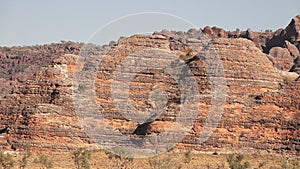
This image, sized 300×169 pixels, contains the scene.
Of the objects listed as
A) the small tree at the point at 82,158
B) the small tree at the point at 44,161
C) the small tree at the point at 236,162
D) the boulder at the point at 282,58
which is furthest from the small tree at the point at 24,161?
the boulder at the point at 282,58

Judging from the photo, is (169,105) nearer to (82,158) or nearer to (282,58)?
(82,158)

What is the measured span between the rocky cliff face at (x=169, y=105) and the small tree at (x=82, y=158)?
179 inches

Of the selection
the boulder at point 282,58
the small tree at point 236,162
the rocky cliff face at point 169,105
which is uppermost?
the boulder at point 282,58

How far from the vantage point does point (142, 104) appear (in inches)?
2493

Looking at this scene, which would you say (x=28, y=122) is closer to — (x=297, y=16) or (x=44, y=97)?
(x=44, y=97)

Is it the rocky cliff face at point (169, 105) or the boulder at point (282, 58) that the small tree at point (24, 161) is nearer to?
the rocky cliff face at point (169, 105)

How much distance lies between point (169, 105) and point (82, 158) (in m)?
10.8

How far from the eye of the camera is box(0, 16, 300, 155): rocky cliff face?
2085 inches

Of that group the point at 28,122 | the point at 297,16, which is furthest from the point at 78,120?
the point at 297,16

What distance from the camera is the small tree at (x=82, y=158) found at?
46.9 m

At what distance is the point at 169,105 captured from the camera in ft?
188

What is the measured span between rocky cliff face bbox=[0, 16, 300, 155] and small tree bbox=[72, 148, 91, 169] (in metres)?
4.55

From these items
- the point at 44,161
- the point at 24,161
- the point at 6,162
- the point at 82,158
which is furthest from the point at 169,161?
the point at 6,162

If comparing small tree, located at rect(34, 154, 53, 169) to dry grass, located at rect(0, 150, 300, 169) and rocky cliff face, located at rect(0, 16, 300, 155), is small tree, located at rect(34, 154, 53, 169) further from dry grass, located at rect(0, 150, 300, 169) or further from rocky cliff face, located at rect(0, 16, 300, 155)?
rocky cliff face, located at rect(0, 16, 300, 155)
